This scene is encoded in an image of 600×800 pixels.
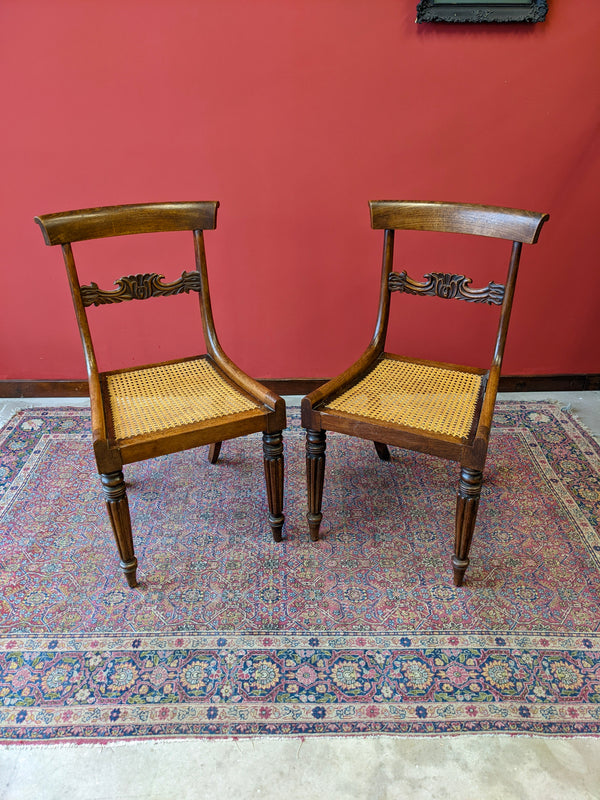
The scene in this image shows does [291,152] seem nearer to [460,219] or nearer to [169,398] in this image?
[460,219]

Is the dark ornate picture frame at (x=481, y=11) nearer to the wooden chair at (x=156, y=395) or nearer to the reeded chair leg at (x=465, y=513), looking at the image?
the wooden chair at (x=156, y=395)

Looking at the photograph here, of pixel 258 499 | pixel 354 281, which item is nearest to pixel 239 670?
pixel 258 499

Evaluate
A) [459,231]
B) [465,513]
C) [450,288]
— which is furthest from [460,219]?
[465,513]

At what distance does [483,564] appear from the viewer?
186cm

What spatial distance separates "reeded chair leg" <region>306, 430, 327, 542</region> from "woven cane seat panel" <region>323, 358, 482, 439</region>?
0.10 m

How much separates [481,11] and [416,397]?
1532mm

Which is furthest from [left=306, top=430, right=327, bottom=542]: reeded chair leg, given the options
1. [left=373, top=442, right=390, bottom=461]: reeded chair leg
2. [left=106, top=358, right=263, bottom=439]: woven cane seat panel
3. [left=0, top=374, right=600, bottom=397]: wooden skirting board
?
[left=0, top=374, right=600, bottom=397]: wooden skirting board

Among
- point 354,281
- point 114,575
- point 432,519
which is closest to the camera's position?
point 114,575

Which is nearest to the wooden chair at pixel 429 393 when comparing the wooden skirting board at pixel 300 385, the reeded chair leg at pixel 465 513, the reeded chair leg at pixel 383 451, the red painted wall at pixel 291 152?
the reeded chair leg at pixel 465 513

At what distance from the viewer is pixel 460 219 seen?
1873 millimetres

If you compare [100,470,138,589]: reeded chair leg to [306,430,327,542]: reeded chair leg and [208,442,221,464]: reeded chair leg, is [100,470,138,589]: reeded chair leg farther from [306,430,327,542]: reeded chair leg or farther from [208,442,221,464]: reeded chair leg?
[208,442,221,464]: reeded chair leg

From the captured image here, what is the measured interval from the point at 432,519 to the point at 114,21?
7.20 feet

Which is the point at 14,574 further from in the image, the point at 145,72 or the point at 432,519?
the point at 145,72

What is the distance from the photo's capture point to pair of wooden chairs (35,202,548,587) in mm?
1635
